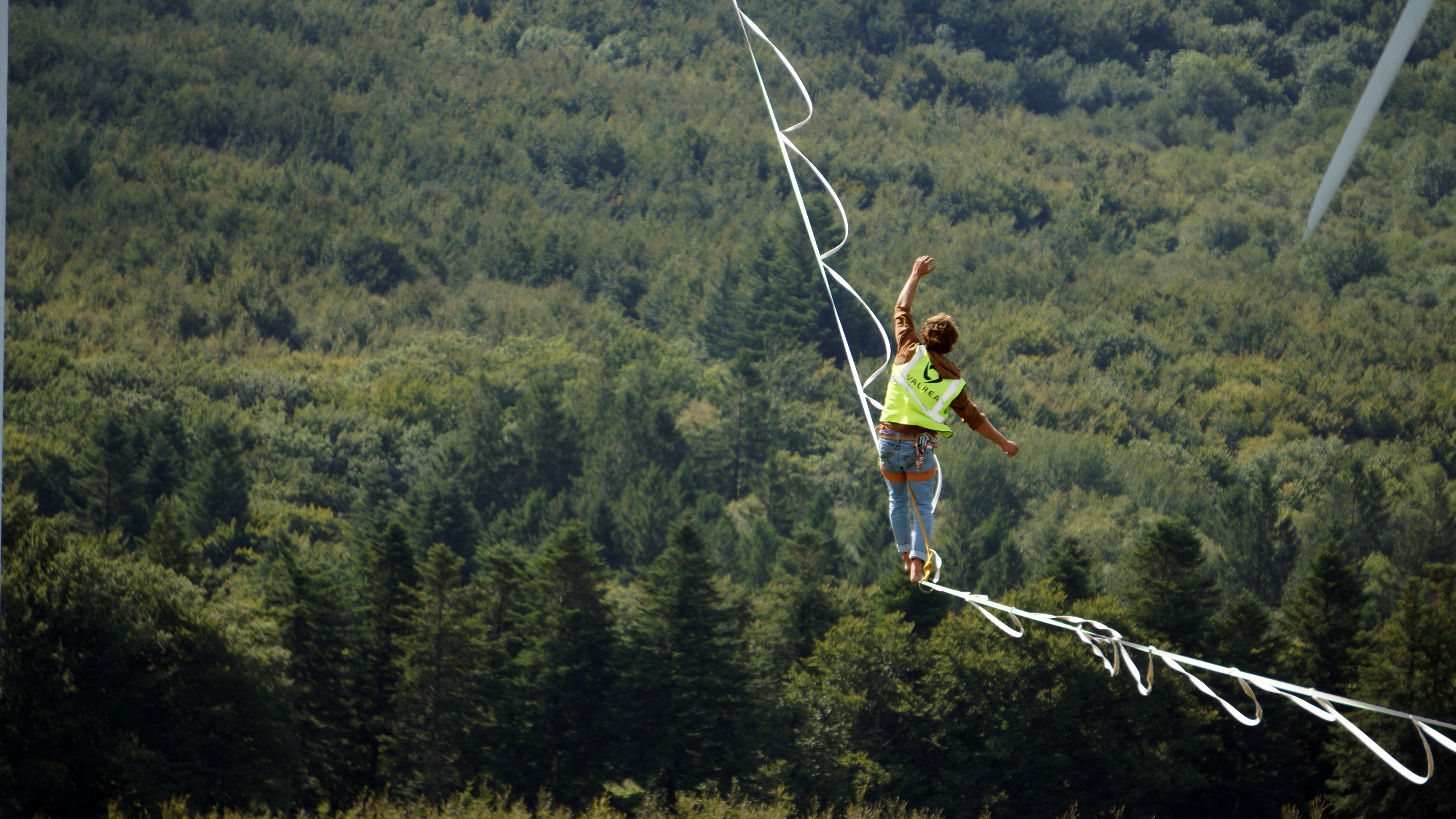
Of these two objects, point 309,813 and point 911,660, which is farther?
point 911,660

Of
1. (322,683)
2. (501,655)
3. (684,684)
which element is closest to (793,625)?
(684,684)

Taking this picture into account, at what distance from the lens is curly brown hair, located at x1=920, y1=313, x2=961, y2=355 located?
30.7ft

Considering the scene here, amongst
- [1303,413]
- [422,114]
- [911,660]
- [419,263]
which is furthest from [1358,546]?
[422,114]

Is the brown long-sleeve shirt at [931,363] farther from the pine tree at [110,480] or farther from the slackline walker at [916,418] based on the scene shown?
the pine tree at [110,480]

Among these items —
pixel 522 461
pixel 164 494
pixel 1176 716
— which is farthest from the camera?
pixel 522 461

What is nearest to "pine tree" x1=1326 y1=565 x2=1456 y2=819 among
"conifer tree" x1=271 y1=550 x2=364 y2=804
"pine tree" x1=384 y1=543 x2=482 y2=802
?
"pine tree" x1=384 y1=543 x2=482 y2=802

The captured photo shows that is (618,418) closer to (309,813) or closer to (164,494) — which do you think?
(164,494)

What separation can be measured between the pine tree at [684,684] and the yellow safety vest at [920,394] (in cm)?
4320

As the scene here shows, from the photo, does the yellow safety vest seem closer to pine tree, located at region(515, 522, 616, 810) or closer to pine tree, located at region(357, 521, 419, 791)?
pine tree, located at region(515, 522, 616, 810)

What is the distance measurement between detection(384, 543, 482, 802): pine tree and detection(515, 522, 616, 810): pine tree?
197 centimetres

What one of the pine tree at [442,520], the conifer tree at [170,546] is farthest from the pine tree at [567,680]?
the pine tree at [442,520]

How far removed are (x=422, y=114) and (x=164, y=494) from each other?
83540 mm

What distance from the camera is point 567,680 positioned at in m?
52.5

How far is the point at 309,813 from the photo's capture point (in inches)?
1876
